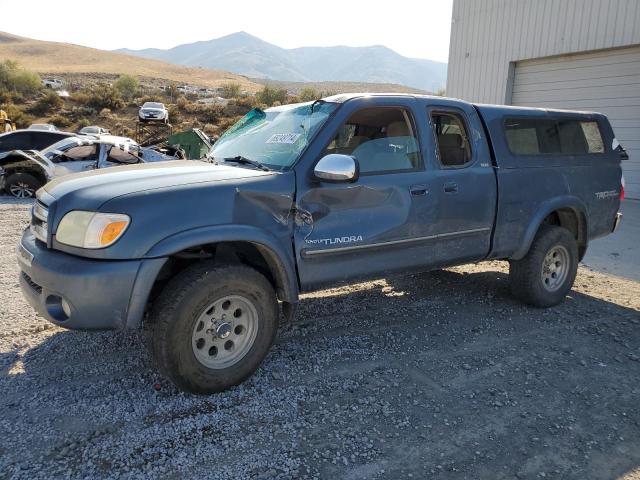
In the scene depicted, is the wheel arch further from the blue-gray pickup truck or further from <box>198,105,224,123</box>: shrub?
<box>198,105,224,123</box>: shrub

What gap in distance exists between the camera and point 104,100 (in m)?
33.5

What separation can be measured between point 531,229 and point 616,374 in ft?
4.84

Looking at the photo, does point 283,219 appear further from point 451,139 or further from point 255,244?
point 451,139

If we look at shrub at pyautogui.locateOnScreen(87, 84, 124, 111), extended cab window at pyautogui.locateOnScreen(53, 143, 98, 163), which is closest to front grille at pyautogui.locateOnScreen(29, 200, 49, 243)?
extended cab window at pyautogui.locateOnScreen(53, 143, 98, 163)

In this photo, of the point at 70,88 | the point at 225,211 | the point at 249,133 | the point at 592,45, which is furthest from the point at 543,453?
the point at 70,88

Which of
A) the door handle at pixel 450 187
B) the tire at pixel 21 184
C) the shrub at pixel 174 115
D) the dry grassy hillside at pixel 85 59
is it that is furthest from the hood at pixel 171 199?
the dry grassy hillside at pixel 85 59

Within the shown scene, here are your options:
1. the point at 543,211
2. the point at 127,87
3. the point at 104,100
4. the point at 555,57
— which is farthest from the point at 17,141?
the point at 127,87

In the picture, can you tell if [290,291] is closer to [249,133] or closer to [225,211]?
[225,211]

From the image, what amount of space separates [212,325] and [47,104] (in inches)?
1347

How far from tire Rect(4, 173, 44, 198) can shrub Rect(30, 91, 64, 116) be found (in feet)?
75.0

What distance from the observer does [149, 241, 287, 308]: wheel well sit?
3.30 metres

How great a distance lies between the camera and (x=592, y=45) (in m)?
12.1

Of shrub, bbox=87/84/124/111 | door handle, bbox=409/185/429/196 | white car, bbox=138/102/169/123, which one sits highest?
shrub, bbox=87/84/124/111

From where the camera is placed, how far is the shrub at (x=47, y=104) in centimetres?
3120
